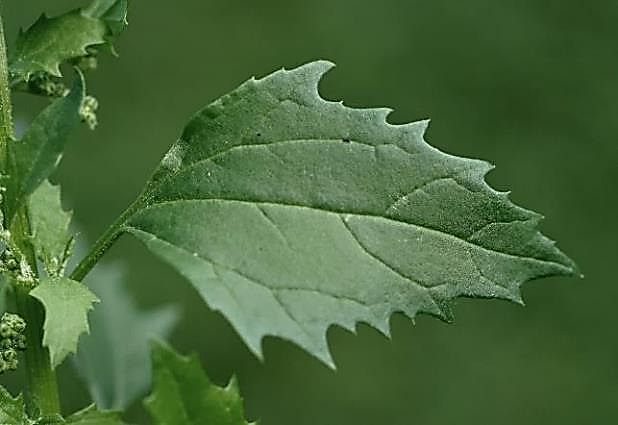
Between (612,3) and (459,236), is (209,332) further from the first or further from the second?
(459,236)

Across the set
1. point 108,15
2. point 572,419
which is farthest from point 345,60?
point 108,15

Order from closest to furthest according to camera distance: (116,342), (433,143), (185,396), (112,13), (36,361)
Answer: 1. (185,396)
2. (36,361)
3. (112,13)
4. (116,342)
5. (433,143)

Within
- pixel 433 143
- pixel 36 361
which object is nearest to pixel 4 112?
pixel 36 361

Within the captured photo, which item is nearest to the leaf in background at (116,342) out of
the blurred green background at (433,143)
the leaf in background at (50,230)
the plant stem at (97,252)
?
the leaf in background at (50,230)

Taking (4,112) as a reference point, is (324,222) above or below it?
above

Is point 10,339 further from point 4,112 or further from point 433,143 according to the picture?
point 433,143

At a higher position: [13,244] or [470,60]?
[470,60]

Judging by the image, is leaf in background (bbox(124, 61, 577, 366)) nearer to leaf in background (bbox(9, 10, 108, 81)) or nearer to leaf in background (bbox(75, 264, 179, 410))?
leaf in background (bbox(9, 10, 108, 81))

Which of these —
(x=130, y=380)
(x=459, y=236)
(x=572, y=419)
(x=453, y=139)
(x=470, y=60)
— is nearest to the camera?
(x=459, y=236)
